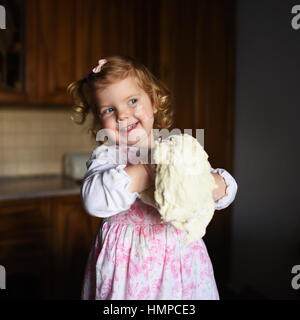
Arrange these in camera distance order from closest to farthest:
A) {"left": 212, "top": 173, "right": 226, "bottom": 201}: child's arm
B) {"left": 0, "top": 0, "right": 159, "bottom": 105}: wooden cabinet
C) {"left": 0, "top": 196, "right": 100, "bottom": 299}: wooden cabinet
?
{"left": 212, "top": 173, "right": 226, "bottom": 201}: child's arm → {"left": 0, "top": 196, "right": 100, "bottom": 299}: wooden cabinet → {"left": 0, "top": 0, "right": 159, "bottom": 105}: wooden cabinet

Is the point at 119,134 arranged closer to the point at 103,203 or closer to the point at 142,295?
the point at 103,203

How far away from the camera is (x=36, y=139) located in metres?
2.31

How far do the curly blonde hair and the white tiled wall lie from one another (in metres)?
1.26

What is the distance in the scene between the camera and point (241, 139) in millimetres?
2260

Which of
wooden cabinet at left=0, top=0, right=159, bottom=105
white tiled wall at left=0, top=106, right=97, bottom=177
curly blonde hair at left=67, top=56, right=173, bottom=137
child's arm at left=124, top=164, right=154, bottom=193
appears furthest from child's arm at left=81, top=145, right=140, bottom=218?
white tiled wall at left=0, top=106, right=97, bottom=177

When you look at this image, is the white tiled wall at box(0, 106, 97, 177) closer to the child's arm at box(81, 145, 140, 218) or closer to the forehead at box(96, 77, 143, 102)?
the forehead at box(96, 77, 143, 102)

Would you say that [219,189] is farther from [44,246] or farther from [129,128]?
[44,246]

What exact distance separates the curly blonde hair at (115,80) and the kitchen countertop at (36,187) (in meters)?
0.89

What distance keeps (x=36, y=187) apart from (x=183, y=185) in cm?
146

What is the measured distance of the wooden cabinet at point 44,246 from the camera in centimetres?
178

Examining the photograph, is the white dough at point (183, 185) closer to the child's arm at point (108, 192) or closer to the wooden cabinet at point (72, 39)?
the child's arm at point (108, 192)

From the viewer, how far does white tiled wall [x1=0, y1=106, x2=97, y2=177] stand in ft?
7.29

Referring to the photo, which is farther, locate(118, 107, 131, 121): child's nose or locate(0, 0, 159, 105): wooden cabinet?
locate(0, 0, 159, 105): wooden cabinet

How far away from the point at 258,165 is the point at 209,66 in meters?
0.69
